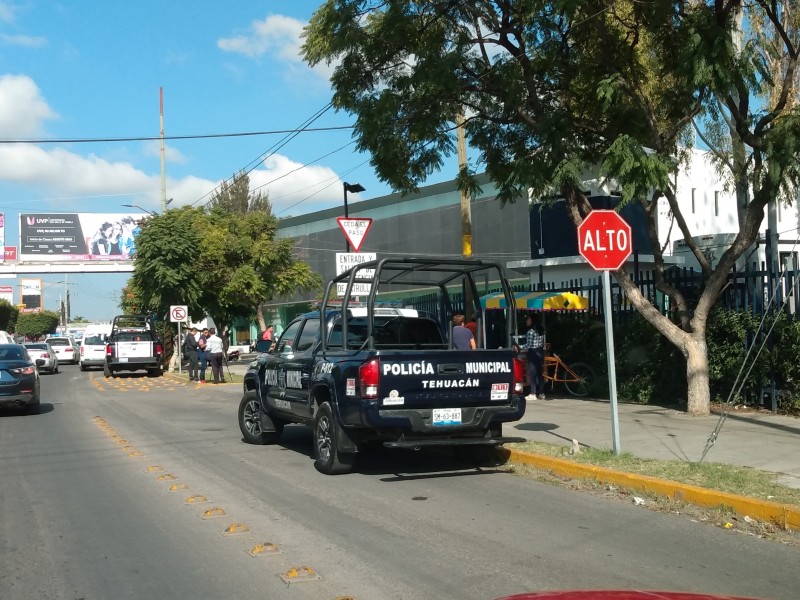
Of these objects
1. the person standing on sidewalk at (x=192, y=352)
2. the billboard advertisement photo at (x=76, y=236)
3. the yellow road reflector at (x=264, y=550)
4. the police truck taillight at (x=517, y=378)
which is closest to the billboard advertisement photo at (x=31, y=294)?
the billboard advertisement photo at (x=76, y=236)

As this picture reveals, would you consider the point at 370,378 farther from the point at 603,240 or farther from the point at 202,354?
the point at 202,354

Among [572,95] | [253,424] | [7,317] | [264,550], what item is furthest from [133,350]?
[7,317]

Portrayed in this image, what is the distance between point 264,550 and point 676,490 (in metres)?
3.97

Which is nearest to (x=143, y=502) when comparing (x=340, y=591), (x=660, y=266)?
(x=340, y=591)

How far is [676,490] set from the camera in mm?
7777

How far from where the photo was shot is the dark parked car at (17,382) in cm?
1638

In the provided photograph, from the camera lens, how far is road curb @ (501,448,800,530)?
688cm

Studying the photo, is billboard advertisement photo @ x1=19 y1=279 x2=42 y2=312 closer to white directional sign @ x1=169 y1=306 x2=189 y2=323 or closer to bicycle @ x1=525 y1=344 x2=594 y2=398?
white directional sign @ x1=169 y1=306 x2=189 y2=323

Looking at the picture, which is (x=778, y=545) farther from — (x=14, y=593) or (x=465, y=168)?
(x=465, y=168)

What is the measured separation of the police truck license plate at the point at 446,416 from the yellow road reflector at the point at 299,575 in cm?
345

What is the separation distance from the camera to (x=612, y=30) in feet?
46.4

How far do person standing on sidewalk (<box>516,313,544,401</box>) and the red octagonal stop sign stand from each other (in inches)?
278

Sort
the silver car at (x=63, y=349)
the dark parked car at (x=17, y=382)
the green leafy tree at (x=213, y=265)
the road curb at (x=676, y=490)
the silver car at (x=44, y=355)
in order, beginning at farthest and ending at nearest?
the silver car at (x=63, y=349) → the silver car at (x=44, y=355) → the green leafy tree at (x=213, y=265) → the dark parked car at (x=17, y=382) → the road curb at (x=676, y=490)

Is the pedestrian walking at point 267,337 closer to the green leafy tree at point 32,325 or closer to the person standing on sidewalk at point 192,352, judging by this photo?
the person standing on sidewalk at point 192,352
